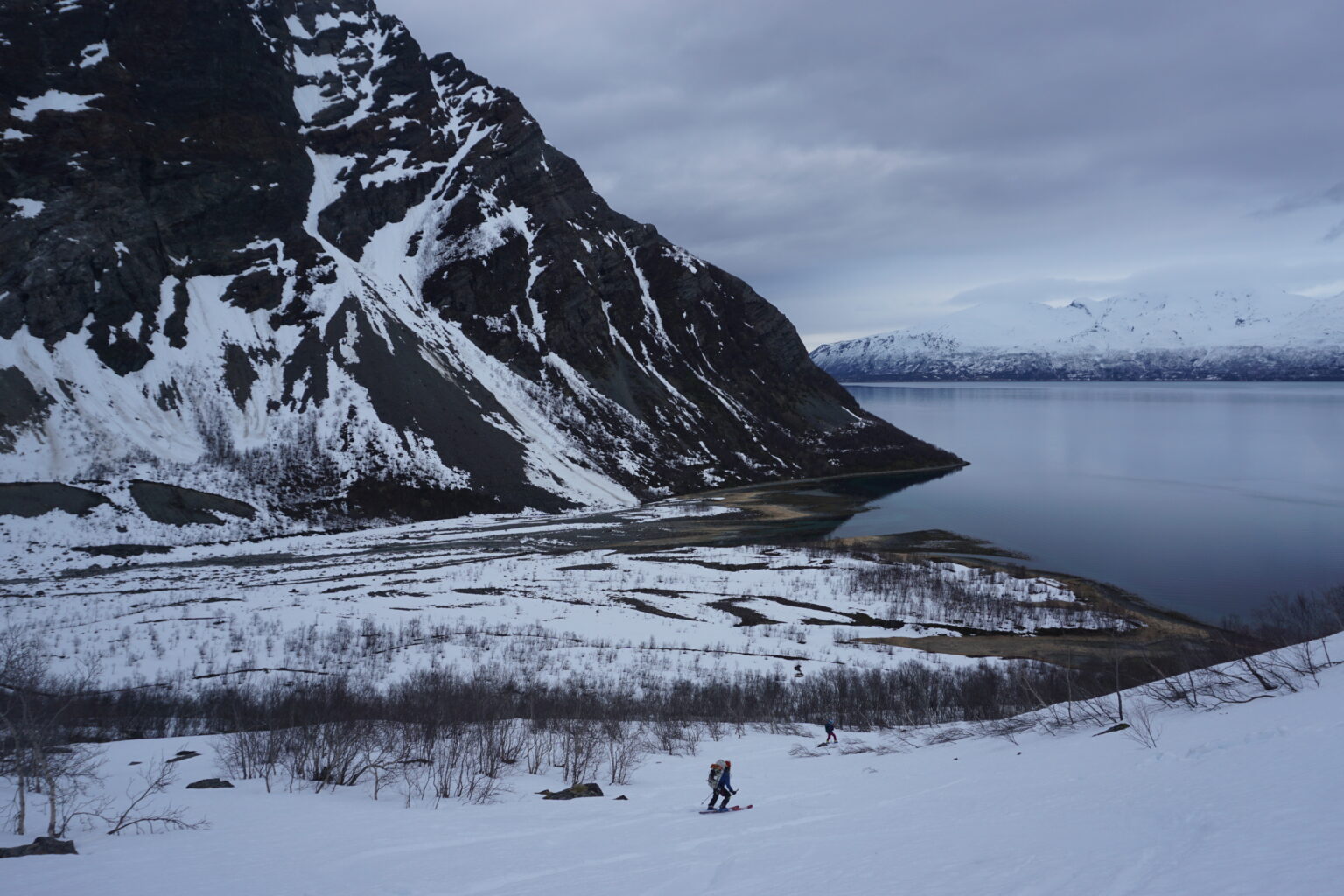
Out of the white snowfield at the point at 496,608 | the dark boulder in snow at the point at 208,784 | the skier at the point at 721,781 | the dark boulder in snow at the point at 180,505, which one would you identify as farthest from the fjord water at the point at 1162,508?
the dark boulder in snow at the point at 180,505

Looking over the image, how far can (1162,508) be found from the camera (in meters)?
63.1

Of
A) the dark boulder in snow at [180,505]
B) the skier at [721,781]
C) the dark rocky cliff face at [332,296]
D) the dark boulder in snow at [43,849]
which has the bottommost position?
the skier at [721,781]

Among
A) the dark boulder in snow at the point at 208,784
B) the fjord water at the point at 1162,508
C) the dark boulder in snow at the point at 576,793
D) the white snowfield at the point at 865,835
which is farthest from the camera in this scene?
the fjord water at the point at 1162,508

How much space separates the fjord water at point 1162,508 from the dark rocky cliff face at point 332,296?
20.5 metres

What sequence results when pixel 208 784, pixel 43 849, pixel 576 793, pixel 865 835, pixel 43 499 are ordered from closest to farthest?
pixel 43 849, pixel 865 835, pixel 208 784, pixel 576 793, pixel 43 499

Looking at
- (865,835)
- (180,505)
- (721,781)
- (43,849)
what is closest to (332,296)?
(180,505)

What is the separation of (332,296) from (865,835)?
69457 mm

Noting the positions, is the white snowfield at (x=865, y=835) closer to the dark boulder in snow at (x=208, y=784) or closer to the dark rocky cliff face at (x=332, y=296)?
the dark boulder in snow at (x=208, y=784)

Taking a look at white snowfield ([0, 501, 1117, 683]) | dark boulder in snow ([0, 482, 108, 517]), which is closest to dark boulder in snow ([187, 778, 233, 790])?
white snowfield ([0, 501, 1117, 683])

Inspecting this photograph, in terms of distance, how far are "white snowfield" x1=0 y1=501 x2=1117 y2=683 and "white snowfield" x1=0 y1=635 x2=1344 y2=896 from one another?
41.6 ft

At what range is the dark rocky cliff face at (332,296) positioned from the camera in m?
54.2

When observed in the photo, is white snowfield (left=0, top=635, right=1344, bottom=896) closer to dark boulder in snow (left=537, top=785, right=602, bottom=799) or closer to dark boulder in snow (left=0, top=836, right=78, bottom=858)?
dark boulder in snow (left=0, top=836, right=78, bottom=858)

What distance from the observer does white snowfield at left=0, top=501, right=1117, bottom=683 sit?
27.8 meters

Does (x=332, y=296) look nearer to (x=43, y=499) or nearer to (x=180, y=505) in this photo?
(x=180, y=505)
